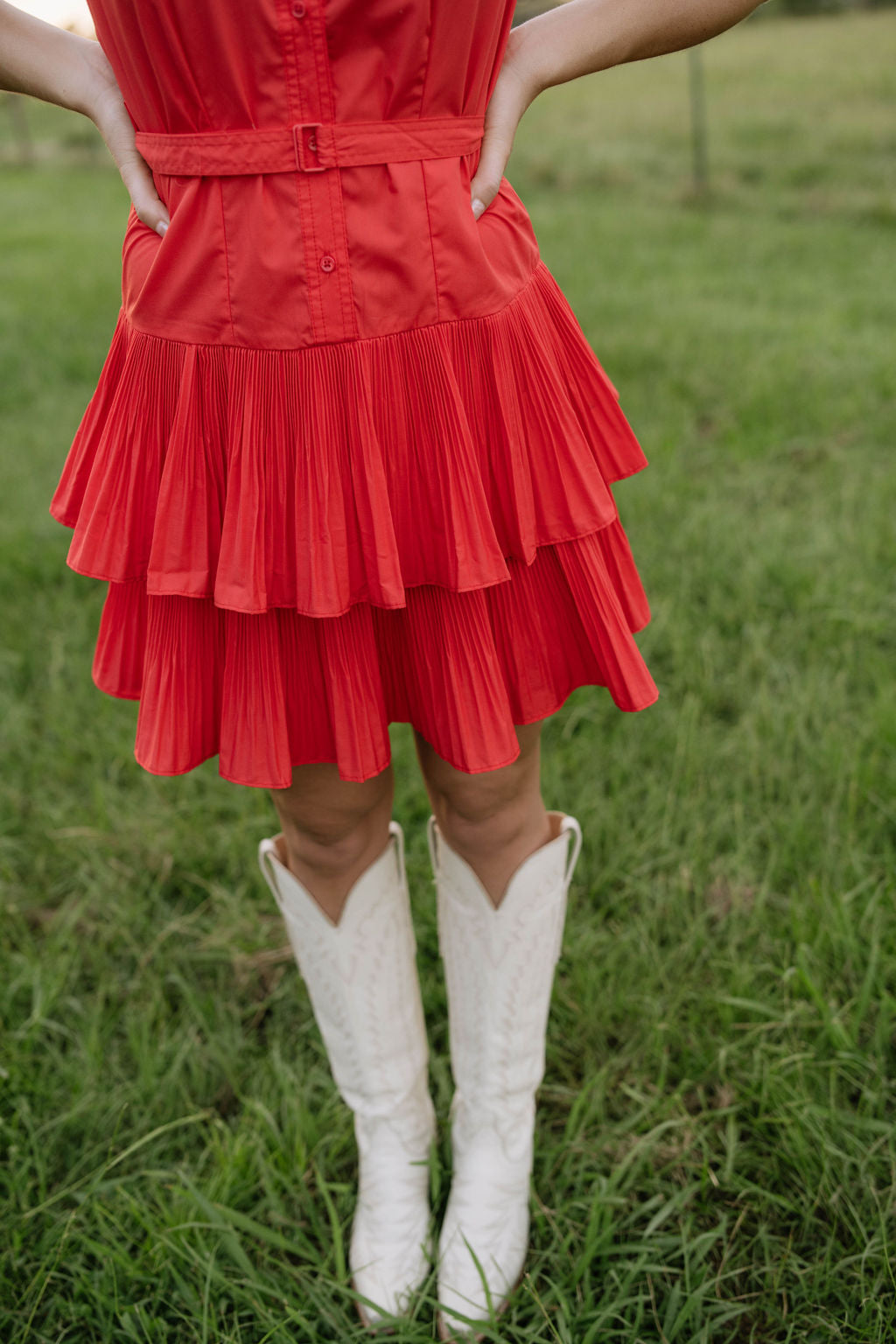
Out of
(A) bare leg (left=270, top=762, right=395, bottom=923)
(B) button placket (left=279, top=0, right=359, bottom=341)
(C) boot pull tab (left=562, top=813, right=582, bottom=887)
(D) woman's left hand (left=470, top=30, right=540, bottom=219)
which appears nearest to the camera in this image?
(B) button placket (left=279, top=0, right=359, bottom=341)

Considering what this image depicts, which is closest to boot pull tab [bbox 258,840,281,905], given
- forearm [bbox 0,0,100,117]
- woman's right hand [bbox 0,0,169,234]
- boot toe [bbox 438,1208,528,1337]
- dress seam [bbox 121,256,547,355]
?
boot toe [bbox 438,1208,528,1337]

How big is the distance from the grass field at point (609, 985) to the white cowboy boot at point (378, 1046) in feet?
0.15

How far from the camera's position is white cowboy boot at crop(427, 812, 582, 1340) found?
3.72 feet

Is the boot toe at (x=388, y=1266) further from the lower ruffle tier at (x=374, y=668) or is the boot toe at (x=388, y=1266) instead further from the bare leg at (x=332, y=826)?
the lower ruffle tier at (x=374, y=668)

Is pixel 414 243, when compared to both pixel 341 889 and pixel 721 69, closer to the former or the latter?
pixel 341 889

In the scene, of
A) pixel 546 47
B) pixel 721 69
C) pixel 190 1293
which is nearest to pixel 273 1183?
pixel 190 1293

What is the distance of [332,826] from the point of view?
1.08 meters

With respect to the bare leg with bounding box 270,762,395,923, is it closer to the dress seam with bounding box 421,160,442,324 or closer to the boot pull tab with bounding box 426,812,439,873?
the boot pull tab with bounding box 426,812,439,873

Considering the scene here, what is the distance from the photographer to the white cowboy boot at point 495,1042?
113 centimetres

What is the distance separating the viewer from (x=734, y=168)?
6840mm

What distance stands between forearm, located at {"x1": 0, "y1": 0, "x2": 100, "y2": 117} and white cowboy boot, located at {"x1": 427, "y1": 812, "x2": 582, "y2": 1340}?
848mm

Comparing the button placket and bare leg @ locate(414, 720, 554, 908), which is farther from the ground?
the button placket

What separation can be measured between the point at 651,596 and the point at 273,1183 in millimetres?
1485

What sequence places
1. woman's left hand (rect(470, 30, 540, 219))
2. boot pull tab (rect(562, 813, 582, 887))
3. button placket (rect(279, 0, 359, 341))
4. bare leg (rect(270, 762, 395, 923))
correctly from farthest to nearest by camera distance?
boot pull tab (rect(562, 813, 582, 887))
bare leg (rect(270, 762, 395, 923))
woman's left hand (rect(470, 30, 540, 219))
button placket (rect(279, 0, 359, 341))
